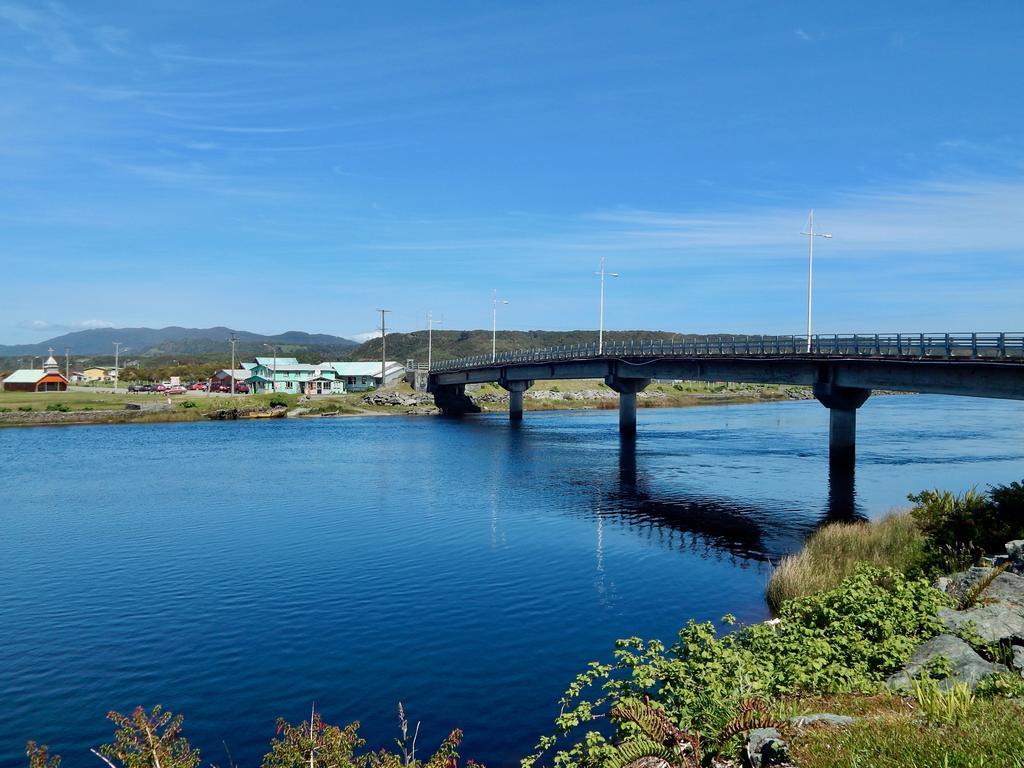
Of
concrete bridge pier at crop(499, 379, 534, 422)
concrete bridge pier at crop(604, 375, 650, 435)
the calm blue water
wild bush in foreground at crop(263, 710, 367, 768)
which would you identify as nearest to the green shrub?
the calm blue water

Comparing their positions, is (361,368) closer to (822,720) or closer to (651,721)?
(651,721)

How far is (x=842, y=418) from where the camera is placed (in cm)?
5972

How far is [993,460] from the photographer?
200 ft

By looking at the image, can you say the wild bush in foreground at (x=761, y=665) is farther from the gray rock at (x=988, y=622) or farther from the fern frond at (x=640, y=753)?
the gray rock at (x=988, y=622)

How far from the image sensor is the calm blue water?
18828 mm

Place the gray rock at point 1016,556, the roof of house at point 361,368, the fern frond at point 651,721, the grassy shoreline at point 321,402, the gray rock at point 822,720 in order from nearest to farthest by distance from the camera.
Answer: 1. the gray rock at point 822,720
2. the fern frond at point 651,721
3. the gray rock at point 1016,556
4. the grassy shoreline at point 321,402
5. the roof of house at point 361,368

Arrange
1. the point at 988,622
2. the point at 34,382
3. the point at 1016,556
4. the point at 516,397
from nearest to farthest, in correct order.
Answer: the point at 988,622 → the point at 1016,556 → the point at 516,397 → the point at 34,382

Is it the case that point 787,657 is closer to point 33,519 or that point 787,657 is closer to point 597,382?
point 33,519

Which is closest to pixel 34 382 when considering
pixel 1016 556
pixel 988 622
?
pixel 1016 556

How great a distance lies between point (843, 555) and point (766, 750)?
823 inches

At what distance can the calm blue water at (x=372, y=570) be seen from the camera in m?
18.8

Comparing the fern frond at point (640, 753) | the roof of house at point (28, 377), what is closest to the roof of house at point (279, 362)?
the roof of house at point (28, 377)

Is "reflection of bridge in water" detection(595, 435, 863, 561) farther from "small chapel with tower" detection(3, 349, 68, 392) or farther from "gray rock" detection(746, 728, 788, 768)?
"small chapel with tower" detection(3, 349, 68, 392)

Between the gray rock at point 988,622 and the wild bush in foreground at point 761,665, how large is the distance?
399 mm
